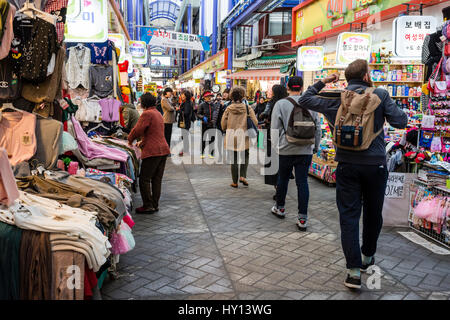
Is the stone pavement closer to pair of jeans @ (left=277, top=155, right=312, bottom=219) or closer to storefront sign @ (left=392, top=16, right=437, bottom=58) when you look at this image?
pair of jeans @ (left=277, top=155, right=312, bottom=219)

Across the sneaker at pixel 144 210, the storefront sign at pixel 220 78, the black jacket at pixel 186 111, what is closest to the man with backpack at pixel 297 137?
the sneaker at pixel 144 210

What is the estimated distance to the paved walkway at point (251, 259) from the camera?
3.52 metres

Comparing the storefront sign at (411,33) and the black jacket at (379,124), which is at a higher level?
the storefront sign at (411,33)

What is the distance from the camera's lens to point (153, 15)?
63.5 m

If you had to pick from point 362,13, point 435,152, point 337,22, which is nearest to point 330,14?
point 337,22

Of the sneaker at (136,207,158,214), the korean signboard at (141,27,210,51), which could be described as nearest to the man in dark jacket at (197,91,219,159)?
the sneaker at (136,207,158,214)

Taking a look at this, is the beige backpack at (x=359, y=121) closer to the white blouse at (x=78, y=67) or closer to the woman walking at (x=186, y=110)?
the white blouse at (x=78, y=67)

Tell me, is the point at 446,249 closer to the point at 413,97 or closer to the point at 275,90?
the point at 275,90

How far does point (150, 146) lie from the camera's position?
5848 millimetres

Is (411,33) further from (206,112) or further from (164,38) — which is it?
(164,38)

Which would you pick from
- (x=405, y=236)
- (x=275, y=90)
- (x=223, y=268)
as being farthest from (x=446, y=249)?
(x=275, y=90)

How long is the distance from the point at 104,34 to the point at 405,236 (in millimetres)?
4829

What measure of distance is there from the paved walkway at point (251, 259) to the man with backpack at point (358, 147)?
0.47 m

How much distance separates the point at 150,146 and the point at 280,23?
19.6m
